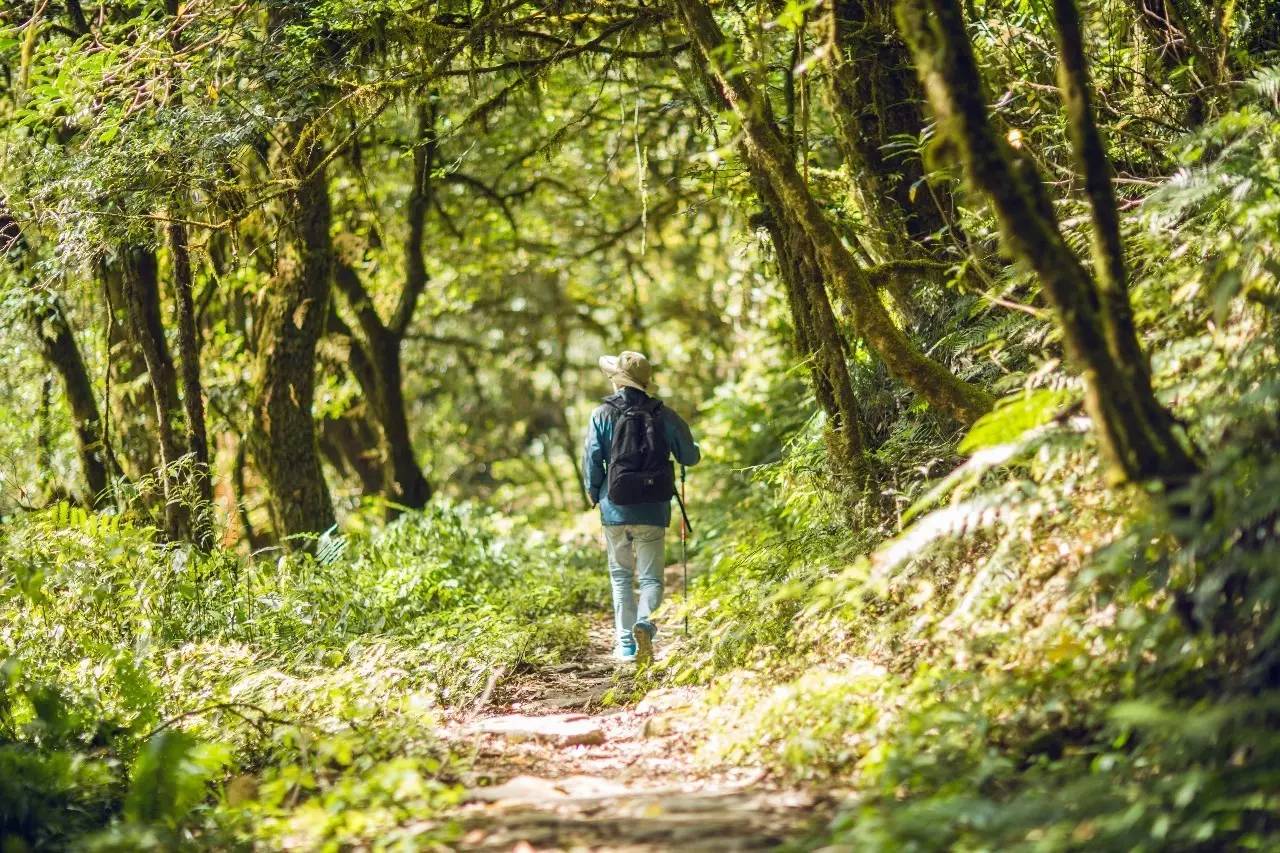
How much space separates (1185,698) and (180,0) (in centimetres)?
974

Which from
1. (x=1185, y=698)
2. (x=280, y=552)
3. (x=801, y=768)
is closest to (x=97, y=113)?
(x=280, y=552)

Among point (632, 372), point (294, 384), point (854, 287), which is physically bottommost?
point (632, 372)

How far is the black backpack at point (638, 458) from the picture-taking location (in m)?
8.33

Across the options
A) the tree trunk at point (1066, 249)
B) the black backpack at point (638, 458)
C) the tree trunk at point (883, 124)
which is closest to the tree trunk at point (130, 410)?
the black backpack at point (638, 458)

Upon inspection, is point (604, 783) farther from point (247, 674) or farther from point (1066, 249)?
point (247, 674)

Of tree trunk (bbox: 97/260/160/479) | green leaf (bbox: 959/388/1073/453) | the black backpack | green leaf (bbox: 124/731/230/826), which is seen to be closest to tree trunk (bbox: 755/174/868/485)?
the black backpack

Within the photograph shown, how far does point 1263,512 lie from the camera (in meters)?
3.77

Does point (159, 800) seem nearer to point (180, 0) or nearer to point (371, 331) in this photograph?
point (180, 0)

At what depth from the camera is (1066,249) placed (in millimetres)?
4430

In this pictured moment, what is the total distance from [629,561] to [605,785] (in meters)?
3.39

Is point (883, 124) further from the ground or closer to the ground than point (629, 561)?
further from the ground

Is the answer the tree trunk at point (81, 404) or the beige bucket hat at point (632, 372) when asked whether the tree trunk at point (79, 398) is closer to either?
the tree trunk at point (81, 404)

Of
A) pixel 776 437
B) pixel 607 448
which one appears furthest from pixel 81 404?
pixel 776 437

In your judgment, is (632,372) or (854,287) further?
(632,372)
